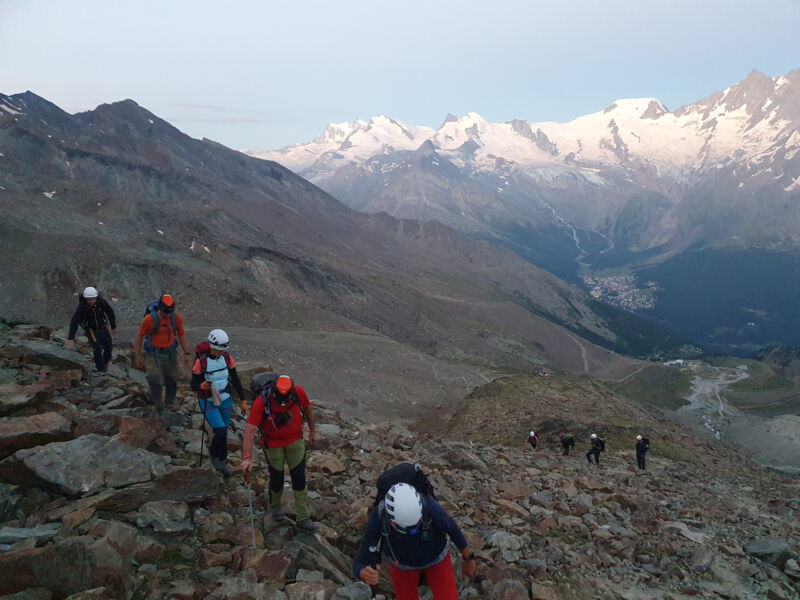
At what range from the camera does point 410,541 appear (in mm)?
7543

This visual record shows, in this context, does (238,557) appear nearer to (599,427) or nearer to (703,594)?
(703,594)

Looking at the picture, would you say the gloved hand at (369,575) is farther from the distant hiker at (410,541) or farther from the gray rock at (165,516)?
the gray rock at (165,516)

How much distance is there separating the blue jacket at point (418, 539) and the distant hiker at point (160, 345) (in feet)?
27.2

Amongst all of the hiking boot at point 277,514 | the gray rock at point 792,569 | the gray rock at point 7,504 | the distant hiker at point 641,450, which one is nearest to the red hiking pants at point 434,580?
the hiking boot at point 277,514

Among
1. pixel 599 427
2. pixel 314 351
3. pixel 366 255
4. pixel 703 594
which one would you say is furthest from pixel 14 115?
pixel 703 594

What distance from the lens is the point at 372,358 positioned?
58562 mm

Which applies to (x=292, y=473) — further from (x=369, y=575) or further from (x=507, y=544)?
(x=507, y=544)

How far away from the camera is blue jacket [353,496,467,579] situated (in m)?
7.52

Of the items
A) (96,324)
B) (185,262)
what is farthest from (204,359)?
(185,262)

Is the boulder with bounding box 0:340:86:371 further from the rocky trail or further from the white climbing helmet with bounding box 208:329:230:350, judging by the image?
the white climbing helmet with bounding box 208:329:230:350

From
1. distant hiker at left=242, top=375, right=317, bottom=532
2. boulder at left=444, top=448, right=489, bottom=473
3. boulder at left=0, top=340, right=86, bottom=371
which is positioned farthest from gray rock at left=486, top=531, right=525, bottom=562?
boulder at left=0, top=340, right=86, bottom=371

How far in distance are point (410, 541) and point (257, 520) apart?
12.8 ft

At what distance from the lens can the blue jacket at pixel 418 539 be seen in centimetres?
752

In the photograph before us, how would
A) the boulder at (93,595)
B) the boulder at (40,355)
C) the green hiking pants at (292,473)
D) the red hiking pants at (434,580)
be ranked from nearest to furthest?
the boulder at (93,595), the red hiking pants at (434,580), the green hiking pants at (292,473), the boulder at (40,355)
